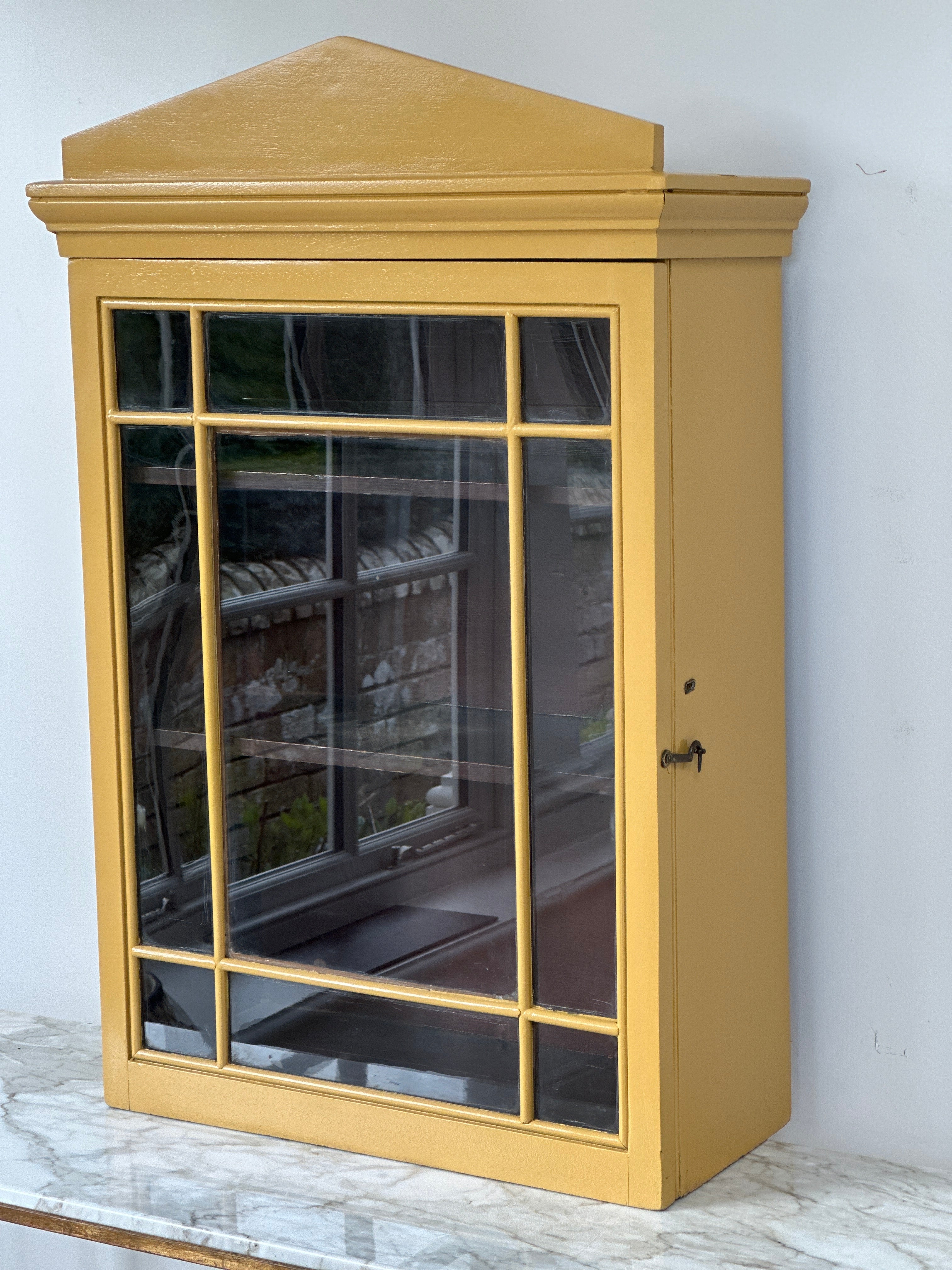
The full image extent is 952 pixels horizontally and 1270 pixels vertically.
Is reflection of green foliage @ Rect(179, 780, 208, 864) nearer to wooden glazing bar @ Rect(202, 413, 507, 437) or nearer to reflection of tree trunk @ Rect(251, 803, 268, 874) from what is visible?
reflection of tree trunk @ Rect(251, 803, 268, 874)

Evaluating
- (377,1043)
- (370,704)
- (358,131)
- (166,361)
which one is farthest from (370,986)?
(358,131)

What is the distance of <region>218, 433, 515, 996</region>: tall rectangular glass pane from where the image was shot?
1.42m

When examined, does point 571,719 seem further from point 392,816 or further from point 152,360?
point 152,360

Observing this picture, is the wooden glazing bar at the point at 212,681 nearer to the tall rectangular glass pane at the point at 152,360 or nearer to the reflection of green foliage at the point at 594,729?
the tall rectangular glass pane at the point at 152,360

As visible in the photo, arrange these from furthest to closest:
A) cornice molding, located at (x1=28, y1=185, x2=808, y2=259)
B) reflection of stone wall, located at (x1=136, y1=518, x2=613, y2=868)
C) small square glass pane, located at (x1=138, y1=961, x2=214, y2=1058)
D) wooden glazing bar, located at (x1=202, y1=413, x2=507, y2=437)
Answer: small square glass pane, located at (x1=138, y1=961, x2=214, y2=1058), reflection of stone wall, located at (x1=136, y1=518, x2=613, y2=868), wooden glazing bar, located at (x1=202, y1=413, x2=507, y2=437), cornice molding, located at (x1=28, y1=185, x2=808, y2=259)

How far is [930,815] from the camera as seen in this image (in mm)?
1494

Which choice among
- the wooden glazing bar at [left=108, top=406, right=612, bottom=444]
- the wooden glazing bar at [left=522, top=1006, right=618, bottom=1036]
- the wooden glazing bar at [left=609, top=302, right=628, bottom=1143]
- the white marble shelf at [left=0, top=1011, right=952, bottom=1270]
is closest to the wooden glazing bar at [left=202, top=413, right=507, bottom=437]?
the wooden glazing bar at [left=108, top=406, right=612, bottom=444]

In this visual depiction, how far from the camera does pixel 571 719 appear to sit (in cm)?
137

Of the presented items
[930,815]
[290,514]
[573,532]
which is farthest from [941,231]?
[290,514]

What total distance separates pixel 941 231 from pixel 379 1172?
104 cm

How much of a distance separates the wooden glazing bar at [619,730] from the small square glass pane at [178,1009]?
448 millimetres

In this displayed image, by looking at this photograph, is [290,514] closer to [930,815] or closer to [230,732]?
[230,732]

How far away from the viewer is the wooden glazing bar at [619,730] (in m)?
1.28

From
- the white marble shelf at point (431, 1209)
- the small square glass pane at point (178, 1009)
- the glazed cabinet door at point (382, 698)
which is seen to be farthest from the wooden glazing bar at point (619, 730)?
the small square glass pane at point (178, 1009)
